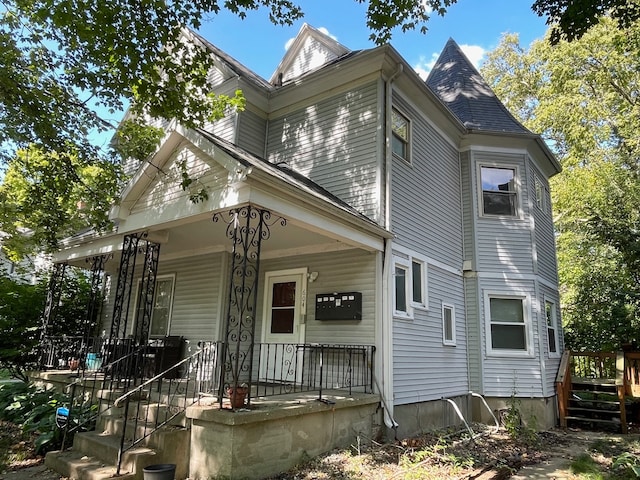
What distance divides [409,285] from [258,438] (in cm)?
430

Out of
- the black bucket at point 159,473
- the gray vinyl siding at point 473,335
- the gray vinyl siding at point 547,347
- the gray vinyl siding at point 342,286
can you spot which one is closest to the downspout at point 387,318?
the gray vinyl siding at point 342,286

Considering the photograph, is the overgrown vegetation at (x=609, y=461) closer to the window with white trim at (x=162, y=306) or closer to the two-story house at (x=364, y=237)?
the two-story house at (x=364, y=237)

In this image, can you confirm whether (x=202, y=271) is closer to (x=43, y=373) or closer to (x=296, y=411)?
(x=43, y=373)

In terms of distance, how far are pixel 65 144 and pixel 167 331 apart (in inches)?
178

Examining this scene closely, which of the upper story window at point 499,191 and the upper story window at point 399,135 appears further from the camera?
the upper story window at point 499,191

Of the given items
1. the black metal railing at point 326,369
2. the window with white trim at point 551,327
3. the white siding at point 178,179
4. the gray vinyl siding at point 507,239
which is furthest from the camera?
the window with white trim at point 551,327

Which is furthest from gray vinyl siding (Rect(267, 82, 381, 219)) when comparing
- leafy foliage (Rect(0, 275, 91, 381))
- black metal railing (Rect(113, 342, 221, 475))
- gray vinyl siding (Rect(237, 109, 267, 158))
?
leafy foliage (Rect(0, 275, 91, 381))

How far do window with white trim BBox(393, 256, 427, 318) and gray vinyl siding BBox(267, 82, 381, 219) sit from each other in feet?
3.80

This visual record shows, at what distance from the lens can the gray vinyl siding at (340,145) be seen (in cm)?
831

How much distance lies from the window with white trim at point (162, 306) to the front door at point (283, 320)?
8.29ft

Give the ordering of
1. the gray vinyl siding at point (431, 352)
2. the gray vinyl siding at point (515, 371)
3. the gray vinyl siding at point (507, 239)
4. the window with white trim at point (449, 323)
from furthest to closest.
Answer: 1. the gray vinyl siding at point (507, 239)
2. the gray vinyl siding at point (515, 371)
3. the window with white trim at point (449, 323)
4. the gray vinyl siding at point (431, 352)

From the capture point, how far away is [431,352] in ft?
28.5

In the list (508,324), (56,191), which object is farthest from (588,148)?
(56,191)

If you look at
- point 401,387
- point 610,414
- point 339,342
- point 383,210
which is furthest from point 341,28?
point 610,414
